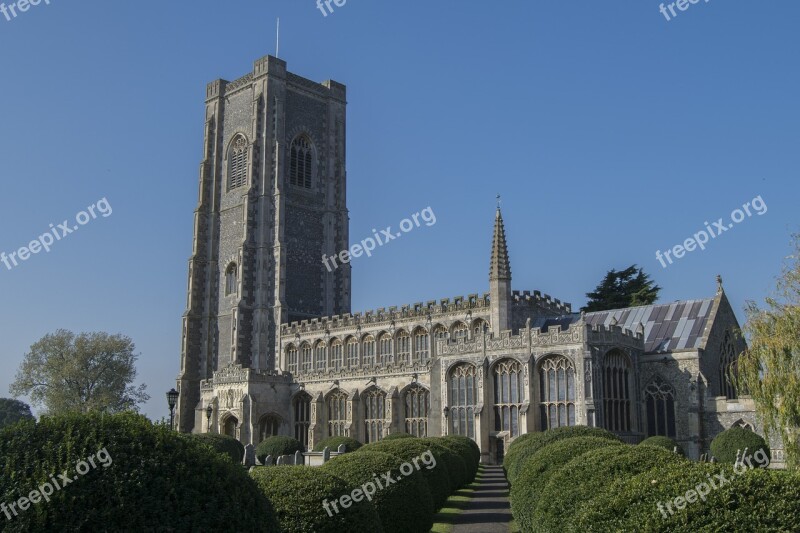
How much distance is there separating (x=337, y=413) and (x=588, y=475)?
43463 mm

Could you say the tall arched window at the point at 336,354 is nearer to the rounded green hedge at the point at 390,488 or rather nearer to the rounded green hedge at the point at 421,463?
the rounded green hedge at the point at 421,463

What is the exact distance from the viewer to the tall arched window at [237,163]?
71544 mm

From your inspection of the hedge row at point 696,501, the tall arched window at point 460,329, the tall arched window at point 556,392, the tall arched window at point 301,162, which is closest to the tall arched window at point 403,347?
the tall arched window at point 460,329

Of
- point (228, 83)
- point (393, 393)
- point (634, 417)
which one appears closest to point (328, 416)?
point (393, 393)

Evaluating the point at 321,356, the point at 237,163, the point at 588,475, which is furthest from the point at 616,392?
the point at 237,163

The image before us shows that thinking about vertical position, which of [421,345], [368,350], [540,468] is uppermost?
[421,345]

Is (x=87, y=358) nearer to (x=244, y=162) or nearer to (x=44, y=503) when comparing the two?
(x=244, y=162)

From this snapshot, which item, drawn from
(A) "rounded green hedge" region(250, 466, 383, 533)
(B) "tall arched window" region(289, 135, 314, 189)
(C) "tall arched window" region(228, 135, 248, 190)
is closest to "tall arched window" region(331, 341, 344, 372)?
(B) "tall arched window" region(289, 135, 314, 189)

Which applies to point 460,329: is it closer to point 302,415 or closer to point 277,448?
point 302,415

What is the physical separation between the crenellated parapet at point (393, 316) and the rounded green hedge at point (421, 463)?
1201 inches

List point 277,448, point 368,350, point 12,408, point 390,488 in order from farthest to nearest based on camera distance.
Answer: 1. point 12,408
2. point 368,350
3. point 277,448
4. point 390,488

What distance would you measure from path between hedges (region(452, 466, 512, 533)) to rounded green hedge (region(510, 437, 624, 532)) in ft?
7.93

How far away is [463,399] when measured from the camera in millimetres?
43812

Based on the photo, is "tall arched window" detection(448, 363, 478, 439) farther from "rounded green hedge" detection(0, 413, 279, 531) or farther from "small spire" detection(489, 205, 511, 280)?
"rounded green hedge" detection(0, 413, 279, 531)
